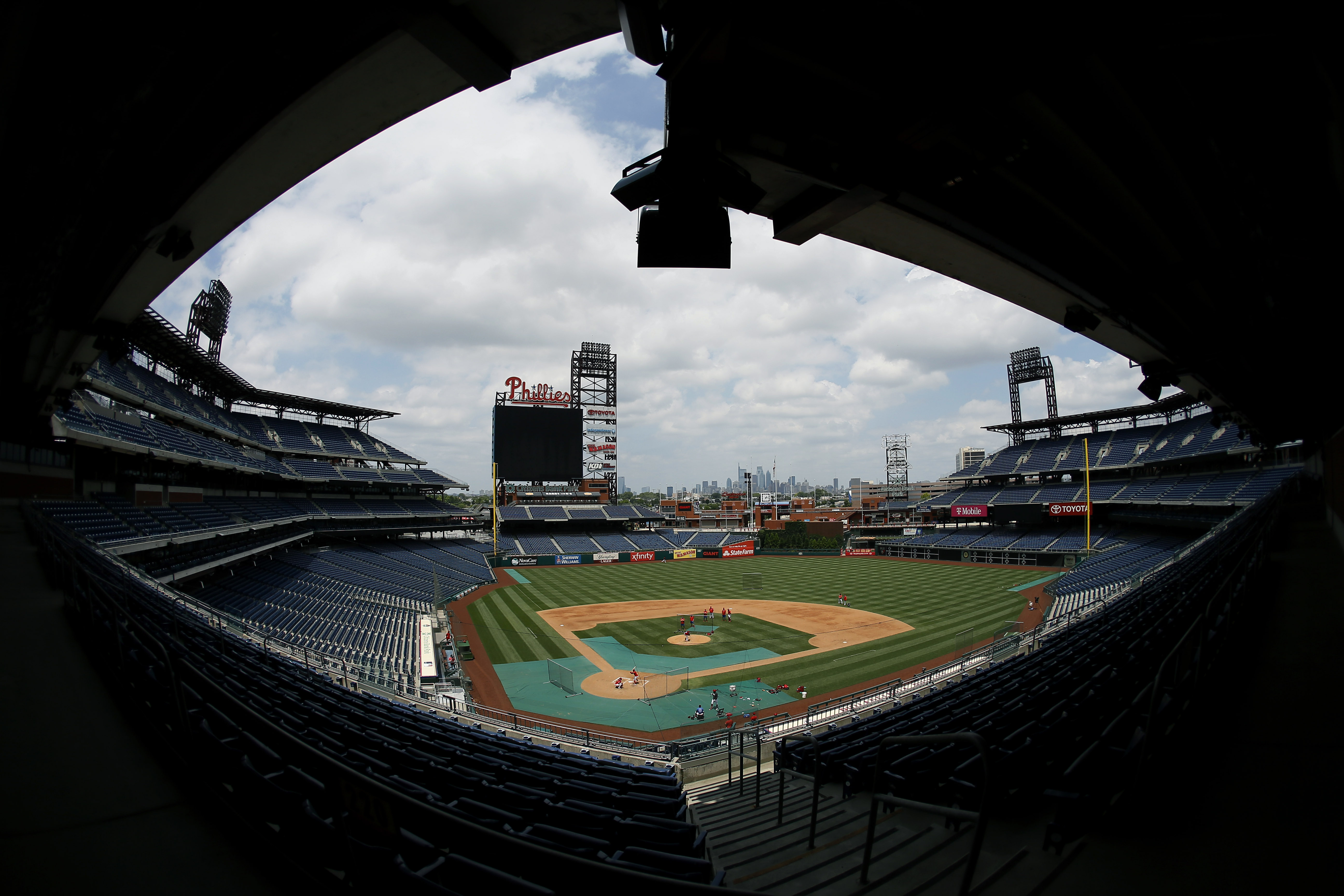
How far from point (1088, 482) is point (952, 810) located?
5012 cm

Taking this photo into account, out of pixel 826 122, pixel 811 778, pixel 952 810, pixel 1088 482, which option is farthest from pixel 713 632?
pixel 1088 482

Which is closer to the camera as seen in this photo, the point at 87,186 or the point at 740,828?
the point at 87,186

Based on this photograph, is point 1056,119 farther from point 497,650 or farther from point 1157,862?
point 497,650

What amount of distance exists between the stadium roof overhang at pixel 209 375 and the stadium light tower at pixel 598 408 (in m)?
21.1

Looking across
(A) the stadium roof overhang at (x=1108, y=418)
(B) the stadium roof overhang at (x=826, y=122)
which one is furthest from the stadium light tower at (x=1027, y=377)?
(B) the stadium roof overhang at (x=826, y=122)

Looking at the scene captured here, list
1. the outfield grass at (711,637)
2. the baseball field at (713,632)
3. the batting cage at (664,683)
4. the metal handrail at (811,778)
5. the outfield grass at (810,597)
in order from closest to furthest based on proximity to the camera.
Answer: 1. the metal handrail at (811,778)
2. the baseball field at (713,632)
3. the batting cage at (664,683)
4. the outfield grass at (810,597)
5. the outfield grass at (711,637)

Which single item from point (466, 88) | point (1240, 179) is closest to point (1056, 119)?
point (1240, 179)

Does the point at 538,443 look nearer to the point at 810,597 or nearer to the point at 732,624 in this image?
the point at 810,597

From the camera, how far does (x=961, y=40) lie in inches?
116

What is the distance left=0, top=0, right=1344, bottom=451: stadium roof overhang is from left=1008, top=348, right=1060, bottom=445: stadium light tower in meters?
67.0

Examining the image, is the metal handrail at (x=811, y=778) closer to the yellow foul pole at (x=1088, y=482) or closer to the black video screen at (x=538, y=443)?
the yellow foul pole at (x=1088, y=482)

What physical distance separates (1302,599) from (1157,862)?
936 cm

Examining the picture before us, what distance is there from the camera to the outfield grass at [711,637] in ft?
79.8

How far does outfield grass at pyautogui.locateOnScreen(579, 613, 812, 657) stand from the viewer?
24328 millimetres
